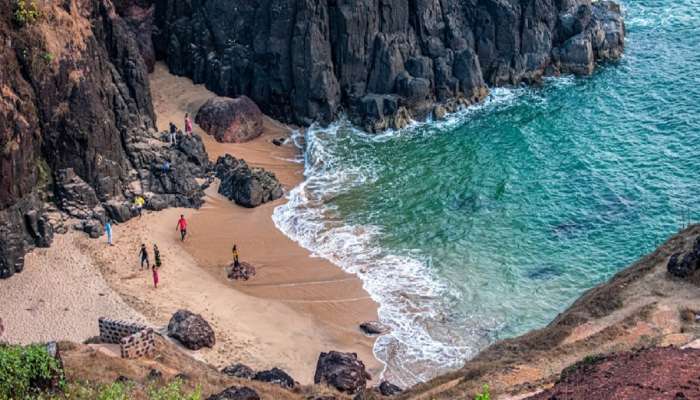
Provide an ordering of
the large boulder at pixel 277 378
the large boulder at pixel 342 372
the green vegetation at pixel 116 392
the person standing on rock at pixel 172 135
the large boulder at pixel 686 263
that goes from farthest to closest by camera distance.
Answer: the person standing on rock at pixel 172 135 → the large boulder at pixel 686 263 → the large boulder at pixel 342 372 → the large boulder at pixel 277 378 → the green vegetation at pixel 116 392

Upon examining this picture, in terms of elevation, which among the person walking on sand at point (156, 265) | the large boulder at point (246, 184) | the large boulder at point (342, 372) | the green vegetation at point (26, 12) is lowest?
the large boulder at point (342, 372)

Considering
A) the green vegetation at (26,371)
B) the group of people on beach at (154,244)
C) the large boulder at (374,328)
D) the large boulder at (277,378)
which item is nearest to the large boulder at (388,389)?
the large boulder at (277,378)

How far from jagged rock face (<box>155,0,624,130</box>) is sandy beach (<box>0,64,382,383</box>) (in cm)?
1441

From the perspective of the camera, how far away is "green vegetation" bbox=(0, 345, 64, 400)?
28487mm

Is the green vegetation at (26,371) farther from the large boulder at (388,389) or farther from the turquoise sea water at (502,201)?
the turquoise sea water at (502,201)

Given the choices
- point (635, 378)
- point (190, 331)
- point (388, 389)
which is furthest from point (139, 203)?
point (635, 378)

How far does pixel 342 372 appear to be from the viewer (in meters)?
39.0

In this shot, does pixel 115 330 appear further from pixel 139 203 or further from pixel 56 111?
pixel 56 111

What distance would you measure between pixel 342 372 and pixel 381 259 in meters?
13.0

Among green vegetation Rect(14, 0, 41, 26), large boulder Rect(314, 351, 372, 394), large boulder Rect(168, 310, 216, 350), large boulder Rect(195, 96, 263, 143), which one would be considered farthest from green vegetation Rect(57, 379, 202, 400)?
large boulder Rect(195, 96, 263, 143)

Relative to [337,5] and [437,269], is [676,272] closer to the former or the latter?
[437,269]

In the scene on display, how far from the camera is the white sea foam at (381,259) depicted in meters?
43.2

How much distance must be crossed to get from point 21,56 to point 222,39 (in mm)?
22103

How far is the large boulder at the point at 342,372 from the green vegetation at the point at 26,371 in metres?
12.8
